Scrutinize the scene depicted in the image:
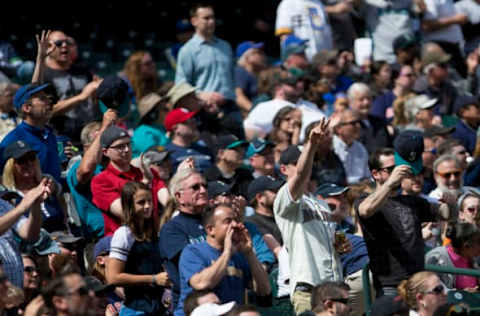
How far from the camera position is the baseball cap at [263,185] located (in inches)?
378

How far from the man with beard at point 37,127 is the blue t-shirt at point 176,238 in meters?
1.53

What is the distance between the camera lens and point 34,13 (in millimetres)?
17031

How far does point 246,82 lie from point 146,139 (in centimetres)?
302

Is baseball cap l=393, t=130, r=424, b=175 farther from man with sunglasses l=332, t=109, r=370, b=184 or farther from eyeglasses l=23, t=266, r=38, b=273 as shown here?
man with sunglasses l=332, t=109, r=370, b=184

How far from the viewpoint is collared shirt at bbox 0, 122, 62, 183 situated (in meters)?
9.47

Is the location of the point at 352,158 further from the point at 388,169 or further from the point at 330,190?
the point at 388,169

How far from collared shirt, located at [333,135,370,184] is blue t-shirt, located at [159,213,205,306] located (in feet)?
12.2

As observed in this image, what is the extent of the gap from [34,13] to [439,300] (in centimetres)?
1056

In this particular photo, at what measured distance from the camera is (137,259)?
8.59 m

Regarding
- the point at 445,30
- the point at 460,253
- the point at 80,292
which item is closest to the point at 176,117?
the point at 460,253

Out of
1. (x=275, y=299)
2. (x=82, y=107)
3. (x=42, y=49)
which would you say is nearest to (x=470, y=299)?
(x=275, y=299)

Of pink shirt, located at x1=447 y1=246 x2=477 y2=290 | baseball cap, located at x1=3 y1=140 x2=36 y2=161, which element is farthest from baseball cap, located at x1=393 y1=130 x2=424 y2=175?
baseball cap, located at x1=3 y1=140 x2=36 y2=161

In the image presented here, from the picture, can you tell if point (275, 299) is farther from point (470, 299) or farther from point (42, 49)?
point (42, 49)

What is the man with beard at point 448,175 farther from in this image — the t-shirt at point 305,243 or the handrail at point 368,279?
the t-shirt at point 305,243
